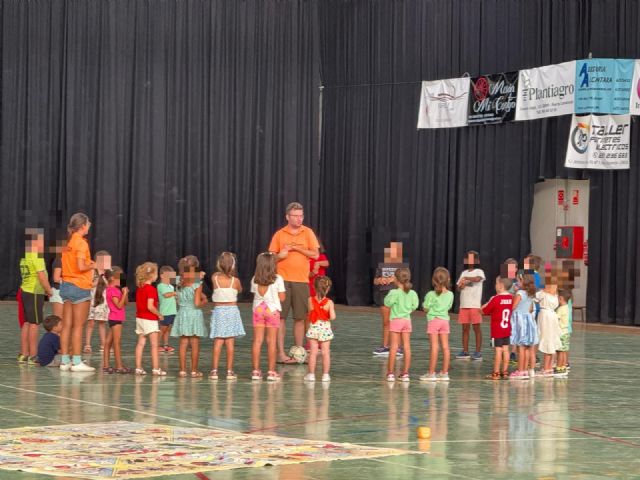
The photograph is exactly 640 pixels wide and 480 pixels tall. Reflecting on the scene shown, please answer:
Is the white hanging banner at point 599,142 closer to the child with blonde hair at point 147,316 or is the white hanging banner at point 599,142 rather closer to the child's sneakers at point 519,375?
the child's sneakers at point 519,375

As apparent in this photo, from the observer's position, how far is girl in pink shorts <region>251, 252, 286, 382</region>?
582 inches

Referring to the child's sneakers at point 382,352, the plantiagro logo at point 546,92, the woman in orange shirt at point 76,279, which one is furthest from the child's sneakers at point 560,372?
the plantiagro logo at point 546,92

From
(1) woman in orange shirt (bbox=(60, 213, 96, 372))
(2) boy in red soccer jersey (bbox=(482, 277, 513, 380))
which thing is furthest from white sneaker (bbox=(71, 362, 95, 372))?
(2) boy in red soccer jersey (bbox=(482, 277, 513, 380))

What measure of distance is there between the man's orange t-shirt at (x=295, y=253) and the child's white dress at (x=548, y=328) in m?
3.05

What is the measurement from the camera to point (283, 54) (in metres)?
31.7

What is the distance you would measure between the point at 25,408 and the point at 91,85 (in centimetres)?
1947

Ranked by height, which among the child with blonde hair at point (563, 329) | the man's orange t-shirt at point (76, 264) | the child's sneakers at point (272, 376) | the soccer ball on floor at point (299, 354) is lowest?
the child's sneakers at point (272, 376)

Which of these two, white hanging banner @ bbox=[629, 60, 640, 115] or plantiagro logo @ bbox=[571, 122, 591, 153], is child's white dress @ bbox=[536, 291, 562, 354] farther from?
plantiagro logo @ bbox=[571, 122, 591, 153]

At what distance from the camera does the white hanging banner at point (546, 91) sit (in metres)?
25.5

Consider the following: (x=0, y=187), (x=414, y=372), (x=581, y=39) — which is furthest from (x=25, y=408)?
(x=0, y=187)

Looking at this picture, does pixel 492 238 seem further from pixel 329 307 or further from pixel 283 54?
pixel 329 307

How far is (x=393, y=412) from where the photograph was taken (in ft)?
39.8

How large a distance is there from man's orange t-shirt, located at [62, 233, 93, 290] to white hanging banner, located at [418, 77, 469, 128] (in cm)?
1484

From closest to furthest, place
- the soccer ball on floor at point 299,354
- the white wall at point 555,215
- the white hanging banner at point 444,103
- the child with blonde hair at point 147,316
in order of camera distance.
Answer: the child with blonde hair at point 147,316 < the soccer ball on floor at point 299,354 < the white wall at point 555,215 < the white hanging banner at point 444,103
